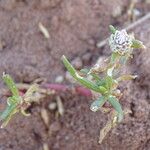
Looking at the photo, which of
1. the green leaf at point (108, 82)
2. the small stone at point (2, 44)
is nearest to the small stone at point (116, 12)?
the small stone at point (2, 44)

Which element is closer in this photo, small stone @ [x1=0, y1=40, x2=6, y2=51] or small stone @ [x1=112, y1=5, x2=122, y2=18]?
small stone @ [x1=0, y1=40, x2=6, y2=51]

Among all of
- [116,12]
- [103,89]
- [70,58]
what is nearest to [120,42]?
[103,89]

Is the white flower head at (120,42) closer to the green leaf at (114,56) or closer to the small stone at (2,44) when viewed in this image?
the green leaf at (114,56)

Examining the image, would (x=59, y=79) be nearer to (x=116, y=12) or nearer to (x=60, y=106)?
(x=60, y=106)

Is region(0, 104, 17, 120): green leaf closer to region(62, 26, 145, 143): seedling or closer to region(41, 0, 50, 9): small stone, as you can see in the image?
region(62, 26, 145, 143): seedling

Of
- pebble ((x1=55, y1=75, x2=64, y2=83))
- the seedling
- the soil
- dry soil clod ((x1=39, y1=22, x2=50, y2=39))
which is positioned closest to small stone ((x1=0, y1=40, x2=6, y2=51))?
the soil

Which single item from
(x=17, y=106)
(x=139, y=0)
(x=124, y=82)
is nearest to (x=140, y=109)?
(x=124, y=82)

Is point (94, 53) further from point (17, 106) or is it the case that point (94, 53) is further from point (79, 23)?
point (17, 106)
